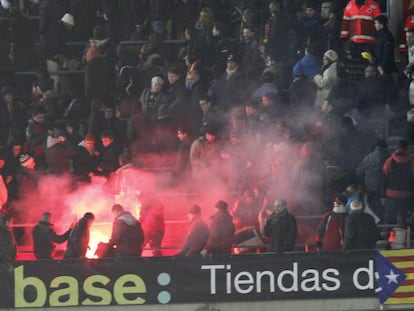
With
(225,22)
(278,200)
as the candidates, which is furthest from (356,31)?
(278,200)

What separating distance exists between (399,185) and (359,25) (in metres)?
3.72

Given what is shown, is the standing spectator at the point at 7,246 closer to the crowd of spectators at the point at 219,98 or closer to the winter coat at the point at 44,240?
the winter coat at the point at 44,240

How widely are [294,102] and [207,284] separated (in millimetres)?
3725

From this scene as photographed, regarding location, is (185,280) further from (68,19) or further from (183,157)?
(68,19)

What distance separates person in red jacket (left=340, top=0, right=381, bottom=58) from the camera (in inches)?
1102

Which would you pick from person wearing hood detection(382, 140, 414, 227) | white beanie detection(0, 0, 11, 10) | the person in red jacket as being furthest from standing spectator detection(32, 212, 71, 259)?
white beanie detection(0, 0, 11, 10)

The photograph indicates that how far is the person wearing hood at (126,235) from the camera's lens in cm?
2466

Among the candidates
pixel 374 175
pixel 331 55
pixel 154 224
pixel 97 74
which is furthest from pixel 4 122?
pixel 374 175

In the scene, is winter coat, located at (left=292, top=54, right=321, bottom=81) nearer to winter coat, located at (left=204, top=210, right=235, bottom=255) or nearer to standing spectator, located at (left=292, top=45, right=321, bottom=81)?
standing spectator, located at (left=292, top=45, right=321, bottom=81)

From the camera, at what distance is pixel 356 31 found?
28.1 m

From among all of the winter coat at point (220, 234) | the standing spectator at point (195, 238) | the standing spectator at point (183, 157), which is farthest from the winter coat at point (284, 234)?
the standing spectator at point (183, 157)

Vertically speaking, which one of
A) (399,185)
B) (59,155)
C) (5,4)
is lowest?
(399,185)

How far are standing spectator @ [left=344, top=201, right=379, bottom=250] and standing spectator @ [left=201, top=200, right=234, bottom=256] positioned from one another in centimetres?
156

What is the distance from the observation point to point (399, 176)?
25.2 meters
